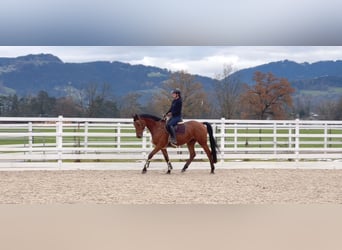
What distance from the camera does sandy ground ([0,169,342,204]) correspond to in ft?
16.8

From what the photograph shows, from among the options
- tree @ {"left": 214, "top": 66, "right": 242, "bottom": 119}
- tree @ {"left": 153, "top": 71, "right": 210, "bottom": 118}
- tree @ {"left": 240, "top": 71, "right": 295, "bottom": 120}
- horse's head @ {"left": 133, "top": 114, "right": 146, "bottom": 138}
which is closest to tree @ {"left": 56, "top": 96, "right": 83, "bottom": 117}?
tree @ {"left": 153, "top": 71, "right": 210, "bottom": 118}

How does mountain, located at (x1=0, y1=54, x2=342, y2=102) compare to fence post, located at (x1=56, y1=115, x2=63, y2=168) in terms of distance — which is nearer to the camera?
fence post, located at (x1=56, y1=115, x2=63, y2=168)

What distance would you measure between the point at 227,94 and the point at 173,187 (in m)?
12.9

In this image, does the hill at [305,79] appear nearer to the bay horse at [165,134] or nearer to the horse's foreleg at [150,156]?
the bay horse at [165,134]

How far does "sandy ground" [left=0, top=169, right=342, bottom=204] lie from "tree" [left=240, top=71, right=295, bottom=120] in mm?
12100

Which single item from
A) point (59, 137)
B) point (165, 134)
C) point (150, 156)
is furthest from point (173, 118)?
point (59, 137)

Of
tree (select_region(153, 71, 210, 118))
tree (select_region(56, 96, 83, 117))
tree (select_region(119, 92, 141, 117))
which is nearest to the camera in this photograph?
A: tree (select_region(119, 92, 141, 117))

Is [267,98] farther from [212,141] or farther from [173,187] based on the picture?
[173,187]

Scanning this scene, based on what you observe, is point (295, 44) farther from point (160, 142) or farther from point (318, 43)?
point (160, 142)

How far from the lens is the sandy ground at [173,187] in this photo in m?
5.13

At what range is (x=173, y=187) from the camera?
625 cm

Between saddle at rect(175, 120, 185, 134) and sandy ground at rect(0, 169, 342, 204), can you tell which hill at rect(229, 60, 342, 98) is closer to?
saddle at rect(175, 120, 185, 134)

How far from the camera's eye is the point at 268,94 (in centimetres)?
2250

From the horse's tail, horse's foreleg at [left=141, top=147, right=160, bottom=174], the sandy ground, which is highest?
the horse's tail
